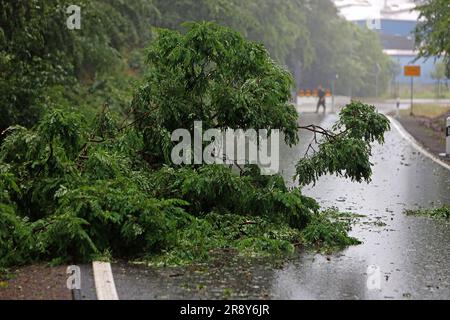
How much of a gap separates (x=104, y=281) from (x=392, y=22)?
379 ft

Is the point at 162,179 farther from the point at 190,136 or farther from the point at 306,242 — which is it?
the point at 306,242

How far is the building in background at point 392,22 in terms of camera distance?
105875 mm

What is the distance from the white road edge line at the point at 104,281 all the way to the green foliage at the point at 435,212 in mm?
6098

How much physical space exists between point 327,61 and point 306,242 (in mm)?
63652

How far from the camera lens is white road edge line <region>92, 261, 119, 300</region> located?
7271 mm

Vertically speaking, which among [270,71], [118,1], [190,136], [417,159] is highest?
[118,1]

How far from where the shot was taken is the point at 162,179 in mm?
10742

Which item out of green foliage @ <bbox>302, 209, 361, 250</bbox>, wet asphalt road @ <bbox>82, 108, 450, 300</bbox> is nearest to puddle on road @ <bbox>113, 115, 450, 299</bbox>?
wet asphalt road @ <bbox>82, 108, 450, 300</bbox>

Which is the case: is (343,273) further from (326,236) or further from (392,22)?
(392,22)

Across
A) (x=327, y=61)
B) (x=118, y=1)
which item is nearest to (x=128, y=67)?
(x=118, y=1)

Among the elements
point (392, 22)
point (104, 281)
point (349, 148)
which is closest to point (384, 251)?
point (349, 148)

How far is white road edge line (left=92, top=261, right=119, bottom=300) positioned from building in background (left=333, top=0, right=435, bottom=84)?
310ft

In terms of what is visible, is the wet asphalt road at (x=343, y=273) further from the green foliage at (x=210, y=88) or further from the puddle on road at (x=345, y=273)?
the green foliage at (x=210, y=88)

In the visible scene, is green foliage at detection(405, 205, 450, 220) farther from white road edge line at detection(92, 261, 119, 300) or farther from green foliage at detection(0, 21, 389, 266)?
white road edge line at detection(92, 261, 119, 300)
